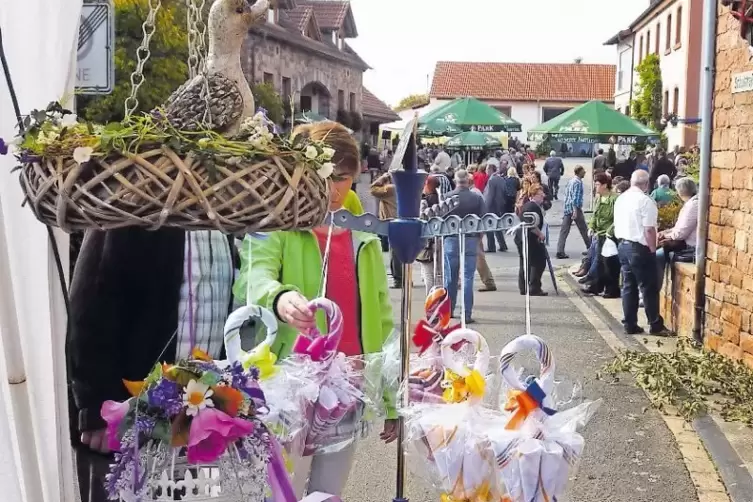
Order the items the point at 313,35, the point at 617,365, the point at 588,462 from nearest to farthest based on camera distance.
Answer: the point at 588,462, the point at 617,365, the point at 313,35

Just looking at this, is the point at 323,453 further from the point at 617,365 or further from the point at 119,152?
the point at 617,365

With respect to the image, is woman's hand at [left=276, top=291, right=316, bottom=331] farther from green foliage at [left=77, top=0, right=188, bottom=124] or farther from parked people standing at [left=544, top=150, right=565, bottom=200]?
parked people standing at [left=544, top=150, right=565, bottom=200]

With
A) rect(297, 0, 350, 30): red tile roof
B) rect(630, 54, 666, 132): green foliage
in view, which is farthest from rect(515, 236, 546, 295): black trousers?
rect(630, 54, 666, 132): green foliage

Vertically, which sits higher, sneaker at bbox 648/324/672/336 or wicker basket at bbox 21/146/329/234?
wicker basket at bbox 21/146/329/234

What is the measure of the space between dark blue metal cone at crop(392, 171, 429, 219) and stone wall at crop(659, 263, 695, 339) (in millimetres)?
6204

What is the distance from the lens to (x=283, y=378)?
2.37m

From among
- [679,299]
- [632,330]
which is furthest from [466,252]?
[679,299]

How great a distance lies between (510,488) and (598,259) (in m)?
10.1

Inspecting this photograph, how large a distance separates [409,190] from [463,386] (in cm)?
56

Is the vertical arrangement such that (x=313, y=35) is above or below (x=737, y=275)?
above

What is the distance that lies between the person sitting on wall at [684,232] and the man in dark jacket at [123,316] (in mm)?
7212

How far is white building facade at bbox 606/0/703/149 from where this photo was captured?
115 ft

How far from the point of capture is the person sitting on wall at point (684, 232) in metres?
8.80

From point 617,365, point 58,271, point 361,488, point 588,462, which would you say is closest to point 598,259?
point 617,365
